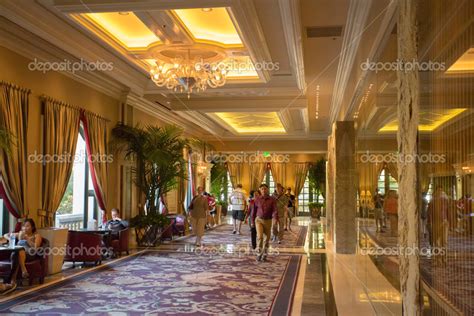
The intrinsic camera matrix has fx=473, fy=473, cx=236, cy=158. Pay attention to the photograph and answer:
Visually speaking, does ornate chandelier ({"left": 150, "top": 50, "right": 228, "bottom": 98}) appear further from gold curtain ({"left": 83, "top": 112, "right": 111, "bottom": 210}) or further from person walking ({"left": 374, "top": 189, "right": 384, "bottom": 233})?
person walking ({"left": 374, "top": 189, "right": 384, "bottom": 233})

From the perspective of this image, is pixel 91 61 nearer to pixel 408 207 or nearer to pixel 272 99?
pixel 272 99

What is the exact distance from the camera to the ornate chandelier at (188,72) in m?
8.48

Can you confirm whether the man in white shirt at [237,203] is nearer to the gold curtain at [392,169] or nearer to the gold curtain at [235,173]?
the gold curtain at [392,169]

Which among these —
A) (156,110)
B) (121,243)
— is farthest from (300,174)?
(121,243)

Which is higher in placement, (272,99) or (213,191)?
(272,99)

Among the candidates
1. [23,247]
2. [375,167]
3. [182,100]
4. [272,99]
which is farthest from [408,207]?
[182,100]

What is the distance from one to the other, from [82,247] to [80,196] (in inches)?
71.5

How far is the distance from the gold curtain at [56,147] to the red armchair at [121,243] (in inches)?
72.0

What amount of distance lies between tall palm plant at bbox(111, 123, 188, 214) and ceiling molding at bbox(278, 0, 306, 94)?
3.73 metres

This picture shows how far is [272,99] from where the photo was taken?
42.5 ft

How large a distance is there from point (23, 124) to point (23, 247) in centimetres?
202

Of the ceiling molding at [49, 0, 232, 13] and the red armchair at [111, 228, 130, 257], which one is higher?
the ceiling molding at [49, 0, 232, 13]

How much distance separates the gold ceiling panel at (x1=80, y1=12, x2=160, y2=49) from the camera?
24.4 ft
